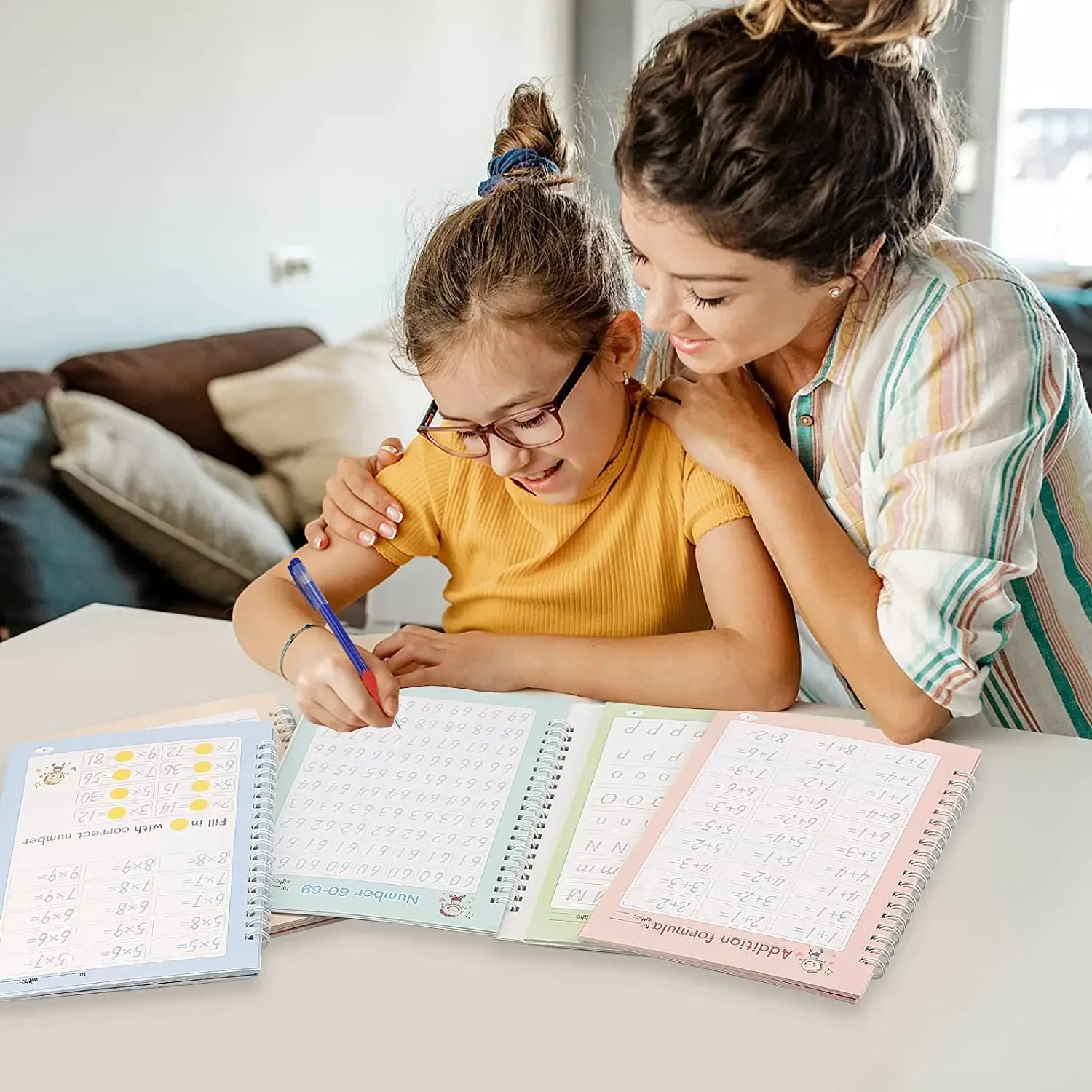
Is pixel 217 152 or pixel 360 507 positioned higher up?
pixel 217 152

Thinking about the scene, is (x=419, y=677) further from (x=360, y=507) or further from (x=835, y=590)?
(x=835, y=590)

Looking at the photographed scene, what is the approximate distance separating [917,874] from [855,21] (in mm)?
583

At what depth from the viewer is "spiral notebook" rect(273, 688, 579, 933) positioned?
2.78 ft

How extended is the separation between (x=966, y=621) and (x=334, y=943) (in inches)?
20.1

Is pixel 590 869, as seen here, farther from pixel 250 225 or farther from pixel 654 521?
pixel 250 225

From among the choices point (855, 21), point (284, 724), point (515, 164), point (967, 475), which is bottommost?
point (284, 724)

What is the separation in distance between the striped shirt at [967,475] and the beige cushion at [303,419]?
1569 millimetres

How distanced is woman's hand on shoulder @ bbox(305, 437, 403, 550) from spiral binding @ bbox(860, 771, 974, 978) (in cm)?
60

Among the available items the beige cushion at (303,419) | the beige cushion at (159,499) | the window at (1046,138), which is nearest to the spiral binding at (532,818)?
the beige cushion at (159,499)

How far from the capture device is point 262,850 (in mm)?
882

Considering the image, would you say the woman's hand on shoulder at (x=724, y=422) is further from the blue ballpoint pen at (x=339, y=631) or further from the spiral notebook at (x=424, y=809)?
the blue ballpoint pen at (x=339, y=631)

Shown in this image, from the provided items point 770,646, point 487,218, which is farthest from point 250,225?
point 770,646

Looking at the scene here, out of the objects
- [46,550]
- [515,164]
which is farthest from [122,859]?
[46,550]

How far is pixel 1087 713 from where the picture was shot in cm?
117
